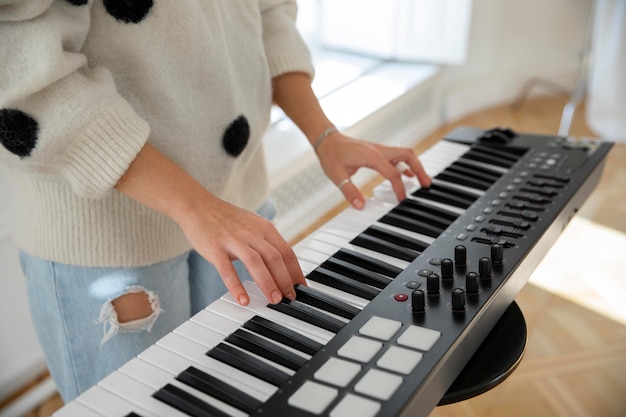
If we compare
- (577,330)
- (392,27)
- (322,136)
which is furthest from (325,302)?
(392,27)

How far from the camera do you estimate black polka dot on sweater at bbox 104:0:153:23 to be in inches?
36.4

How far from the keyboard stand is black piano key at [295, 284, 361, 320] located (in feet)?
0.52

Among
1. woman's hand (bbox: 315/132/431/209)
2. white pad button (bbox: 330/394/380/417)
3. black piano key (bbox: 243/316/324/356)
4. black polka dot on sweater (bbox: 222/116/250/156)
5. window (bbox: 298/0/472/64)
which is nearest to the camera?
white pad button (bbox: 330/394/380/417)

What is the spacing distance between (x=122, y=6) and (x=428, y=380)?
62cm

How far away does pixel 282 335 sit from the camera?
2.64 feet

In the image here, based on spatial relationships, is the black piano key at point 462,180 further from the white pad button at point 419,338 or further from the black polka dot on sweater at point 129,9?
the black polka dot on sweater at point 129,9

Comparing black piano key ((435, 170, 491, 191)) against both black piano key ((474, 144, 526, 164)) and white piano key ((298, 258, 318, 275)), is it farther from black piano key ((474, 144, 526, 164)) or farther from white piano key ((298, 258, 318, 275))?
white piano key ((298, 258, 318, 275))

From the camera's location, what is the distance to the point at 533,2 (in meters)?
3.93

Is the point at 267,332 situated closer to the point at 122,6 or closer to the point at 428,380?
the point at 428,380

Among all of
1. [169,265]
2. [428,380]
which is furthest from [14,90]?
[428,380]

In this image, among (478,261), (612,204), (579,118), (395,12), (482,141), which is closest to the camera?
(478,261)

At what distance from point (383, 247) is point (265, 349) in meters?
0.29

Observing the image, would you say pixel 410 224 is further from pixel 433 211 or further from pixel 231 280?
pixel 231 280

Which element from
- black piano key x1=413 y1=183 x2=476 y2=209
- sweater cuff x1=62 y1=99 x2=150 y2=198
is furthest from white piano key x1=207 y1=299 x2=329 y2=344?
black piano key x1=413 y1=183 x2=476 y2=209
